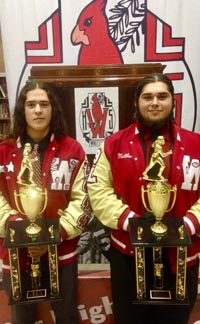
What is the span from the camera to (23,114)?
141 cm

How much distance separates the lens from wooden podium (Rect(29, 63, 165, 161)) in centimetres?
193

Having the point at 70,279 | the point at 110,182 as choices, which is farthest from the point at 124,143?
A: the point at 70,279

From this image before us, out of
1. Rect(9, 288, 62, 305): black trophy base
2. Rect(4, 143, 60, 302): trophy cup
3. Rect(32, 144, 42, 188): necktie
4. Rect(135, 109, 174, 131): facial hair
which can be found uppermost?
Rect(135, 109, 174, 131): facial hair

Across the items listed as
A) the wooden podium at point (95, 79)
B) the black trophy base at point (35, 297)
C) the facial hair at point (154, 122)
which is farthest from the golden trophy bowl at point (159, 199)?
the wooden podium at point (95, 79)

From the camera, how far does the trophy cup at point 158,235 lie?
45.8 inches

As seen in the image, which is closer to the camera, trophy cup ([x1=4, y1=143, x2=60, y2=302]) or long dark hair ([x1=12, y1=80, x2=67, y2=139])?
trophy cup ([x1=4, y1=143, x2=60, y2=302])

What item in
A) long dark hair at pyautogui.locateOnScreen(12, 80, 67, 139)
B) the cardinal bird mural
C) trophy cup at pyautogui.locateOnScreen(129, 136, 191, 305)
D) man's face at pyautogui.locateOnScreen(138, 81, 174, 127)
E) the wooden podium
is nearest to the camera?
trophy cup at pyautogui.locateOnScreen(129, 136, 191, 305)

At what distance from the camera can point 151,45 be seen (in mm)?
2178

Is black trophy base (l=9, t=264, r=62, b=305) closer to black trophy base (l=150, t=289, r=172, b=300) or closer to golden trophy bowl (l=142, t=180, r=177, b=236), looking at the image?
black trophy base (l=150, t=289, r=172, b=300)

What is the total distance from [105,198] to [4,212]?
42 centimetres

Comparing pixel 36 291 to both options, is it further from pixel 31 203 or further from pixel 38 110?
pixel 38 110

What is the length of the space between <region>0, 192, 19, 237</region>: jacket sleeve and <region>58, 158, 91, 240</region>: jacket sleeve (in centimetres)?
20

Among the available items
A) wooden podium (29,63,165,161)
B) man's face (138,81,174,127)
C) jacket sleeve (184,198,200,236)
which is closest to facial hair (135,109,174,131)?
man's face (138,81,174,127)

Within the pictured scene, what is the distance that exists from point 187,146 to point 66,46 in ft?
4.08
